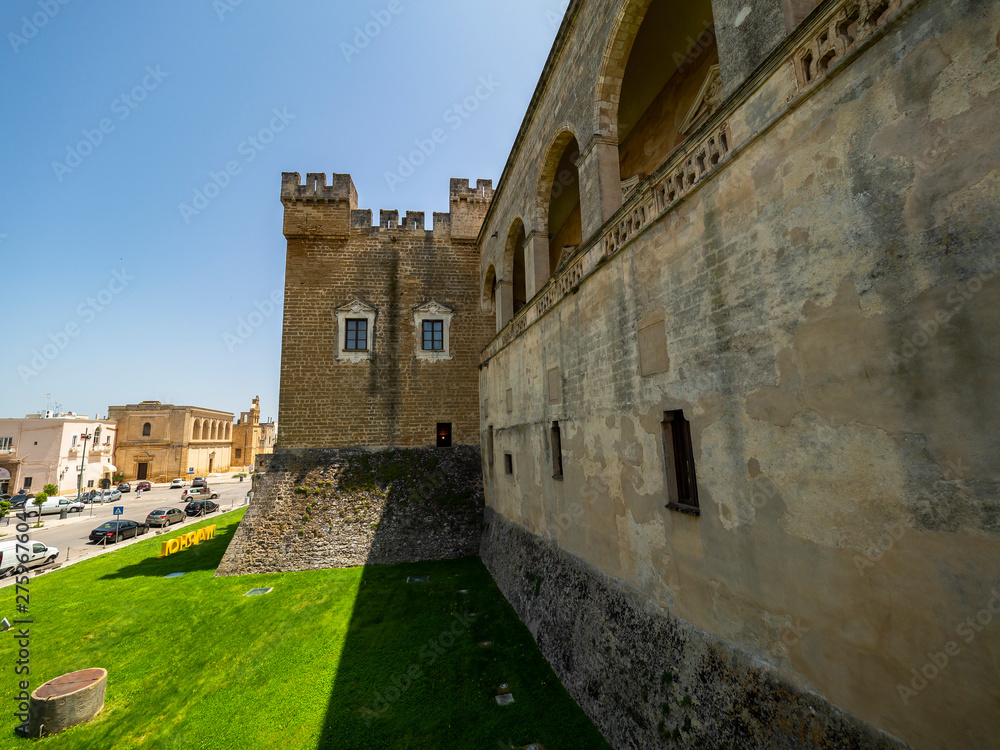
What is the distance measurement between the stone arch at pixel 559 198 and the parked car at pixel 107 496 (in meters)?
40.5

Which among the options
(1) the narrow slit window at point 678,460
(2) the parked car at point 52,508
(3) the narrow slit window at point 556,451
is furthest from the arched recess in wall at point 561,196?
(2) the parked car at point 52,508

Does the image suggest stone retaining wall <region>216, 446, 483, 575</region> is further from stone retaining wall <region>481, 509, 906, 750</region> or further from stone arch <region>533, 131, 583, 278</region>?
stone arch <region>533, 131, 583, 278</region>

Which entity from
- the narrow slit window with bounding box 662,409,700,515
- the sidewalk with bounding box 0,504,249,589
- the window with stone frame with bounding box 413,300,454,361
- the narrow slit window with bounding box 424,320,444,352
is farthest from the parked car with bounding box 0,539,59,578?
the narrow slit window with bounding box 662,409,700,515

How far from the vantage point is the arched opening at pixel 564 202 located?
9930 millimetres

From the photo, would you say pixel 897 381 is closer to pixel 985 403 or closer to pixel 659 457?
pixel 985 403

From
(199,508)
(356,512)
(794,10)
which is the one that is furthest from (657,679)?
(199,508)

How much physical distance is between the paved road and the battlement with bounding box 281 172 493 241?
1541 cm

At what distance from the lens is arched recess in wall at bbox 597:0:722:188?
6.76 m

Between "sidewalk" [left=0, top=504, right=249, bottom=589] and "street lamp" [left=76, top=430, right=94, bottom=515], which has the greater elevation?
"street lamp" [left=76, top=430, right=94, bottom=515]

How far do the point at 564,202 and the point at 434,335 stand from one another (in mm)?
6790

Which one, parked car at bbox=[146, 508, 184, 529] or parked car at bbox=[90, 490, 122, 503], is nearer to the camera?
parked car at bbox=[146, 508, 184, 529]

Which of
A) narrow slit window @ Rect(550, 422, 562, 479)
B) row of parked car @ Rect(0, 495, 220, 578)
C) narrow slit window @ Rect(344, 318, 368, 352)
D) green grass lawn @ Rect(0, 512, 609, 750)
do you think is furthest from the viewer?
narrow slit window @ Rect(344, 318, 368, 352)

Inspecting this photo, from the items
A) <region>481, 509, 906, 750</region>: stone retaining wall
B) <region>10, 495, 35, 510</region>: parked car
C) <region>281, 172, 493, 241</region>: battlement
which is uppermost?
<region>281, 172, 493, 241</region>: battlement

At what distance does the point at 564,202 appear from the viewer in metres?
13.3
